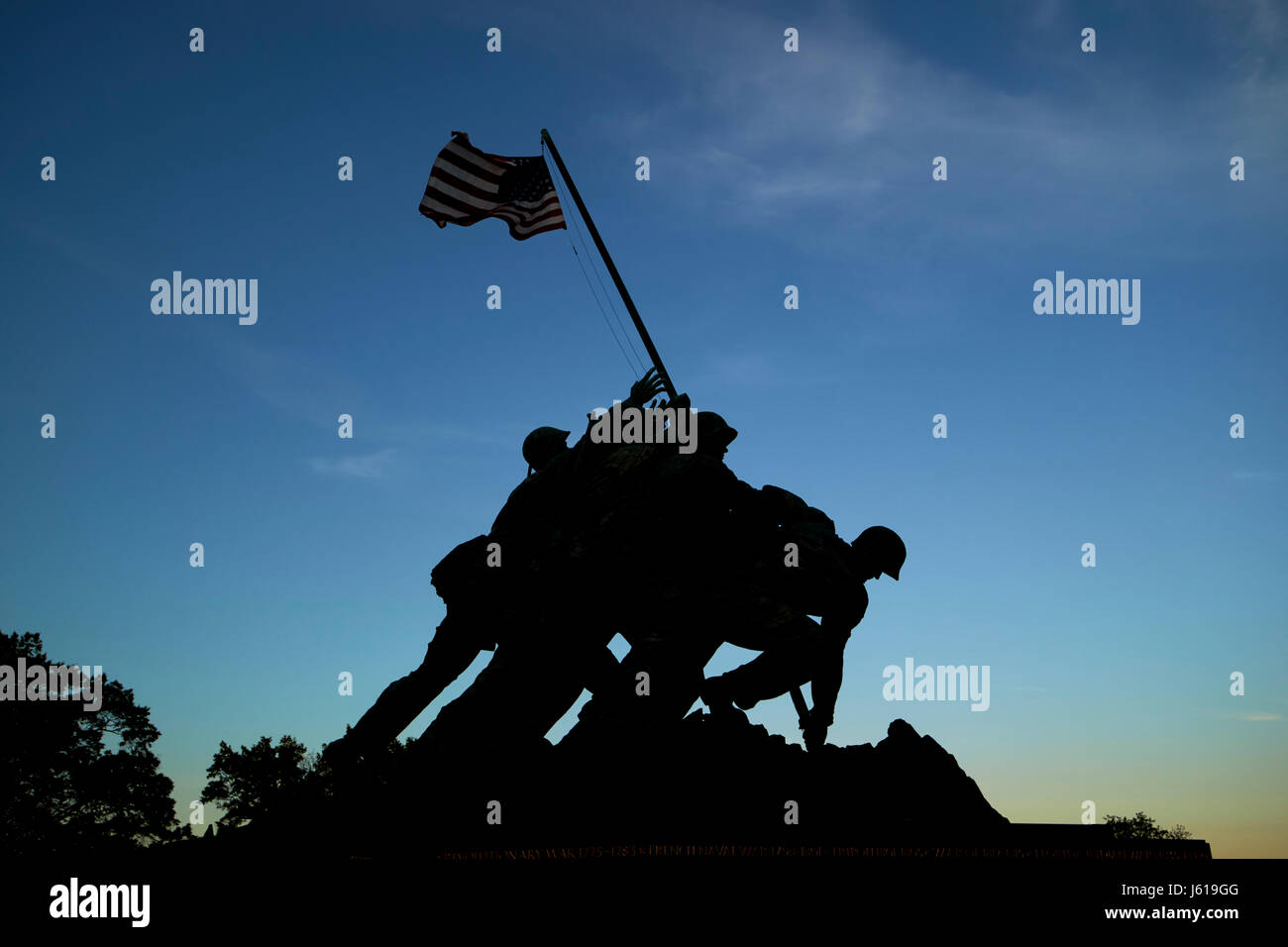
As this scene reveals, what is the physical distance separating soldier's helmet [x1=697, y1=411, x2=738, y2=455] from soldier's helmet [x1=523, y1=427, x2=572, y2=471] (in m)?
1.47

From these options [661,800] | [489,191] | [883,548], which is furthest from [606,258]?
[661,800]

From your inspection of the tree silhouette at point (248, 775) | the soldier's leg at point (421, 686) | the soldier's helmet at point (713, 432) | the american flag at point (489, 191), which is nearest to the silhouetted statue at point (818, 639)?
the soldier's helmet at point (713, 432)

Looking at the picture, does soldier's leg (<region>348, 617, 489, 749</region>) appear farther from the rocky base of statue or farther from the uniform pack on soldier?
the rocky base of statue

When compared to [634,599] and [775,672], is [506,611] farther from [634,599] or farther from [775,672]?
[775,672]

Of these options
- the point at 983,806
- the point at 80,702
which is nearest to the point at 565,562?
the point at 983,806

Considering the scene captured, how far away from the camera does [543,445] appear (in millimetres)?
11344

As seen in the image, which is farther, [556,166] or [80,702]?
[80,702]

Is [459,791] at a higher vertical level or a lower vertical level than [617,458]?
lower

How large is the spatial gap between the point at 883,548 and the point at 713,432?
2.00m

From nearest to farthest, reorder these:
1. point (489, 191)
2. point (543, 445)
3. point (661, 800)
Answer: point (661, 800) < point (543, 445) < point (489, 191)

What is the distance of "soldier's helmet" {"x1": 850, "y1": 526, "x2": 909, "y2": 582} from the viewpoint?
412 inches

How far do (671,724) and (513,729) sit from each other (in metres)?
1.70
